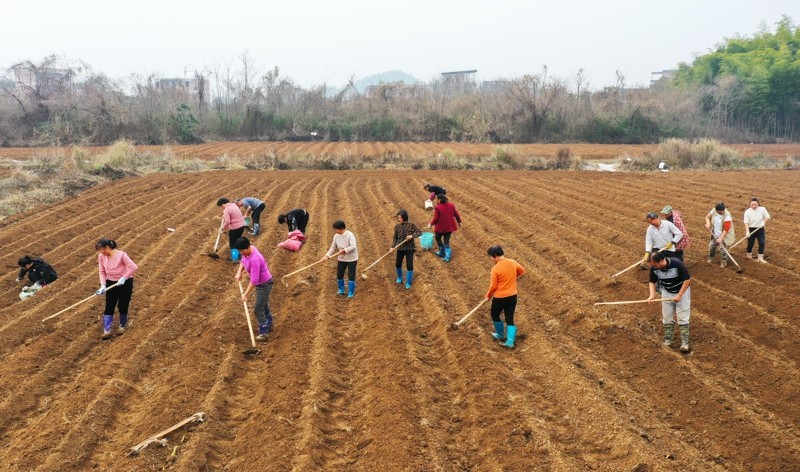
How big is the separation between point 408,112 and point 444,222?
44738 millimetres

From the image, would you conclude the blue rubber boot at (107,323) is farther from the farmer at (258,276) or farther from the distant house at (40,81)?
the distant house at (40,81)

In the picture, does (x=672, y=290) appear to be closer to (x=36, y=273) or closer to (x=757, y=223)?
(x=757, y=223)

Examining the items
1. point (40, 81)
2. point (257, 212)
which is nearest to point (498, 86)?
point (40, 81)

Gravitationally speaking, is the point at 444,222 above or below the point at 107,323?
above

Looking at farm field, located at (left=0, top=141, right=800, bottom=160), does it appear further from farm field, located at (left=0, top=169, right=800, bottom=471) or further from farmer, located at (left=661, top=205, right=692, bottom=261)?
farmer, located at (left=661, top=205, right=692, bottom=261)

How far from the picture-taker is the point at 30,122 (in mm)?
45812

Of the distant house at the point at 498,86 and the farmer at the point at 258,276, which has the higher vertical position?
the distant house at the point at 498,86

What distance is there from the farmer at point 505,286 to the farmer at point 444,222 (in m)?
4.02

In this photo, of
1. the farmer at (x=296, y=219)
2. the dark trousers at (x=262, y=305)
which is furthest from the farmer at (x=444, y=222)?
the dark trousers at (x=262, y=305)

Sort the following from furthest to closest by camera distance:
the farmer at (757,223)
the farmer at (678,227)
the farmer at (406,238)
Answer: the farmer at (757,223) < the farmer at (406,238) < the farmer at (678,227)

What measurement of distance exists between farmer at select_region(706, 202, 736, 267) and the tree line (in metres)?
38.4

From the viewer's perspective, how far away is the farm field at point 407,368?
5.47 m

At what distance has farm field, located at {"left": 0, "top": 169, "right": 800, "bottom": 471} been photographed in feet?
18.0

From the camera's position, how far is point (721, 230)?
10.6 m
